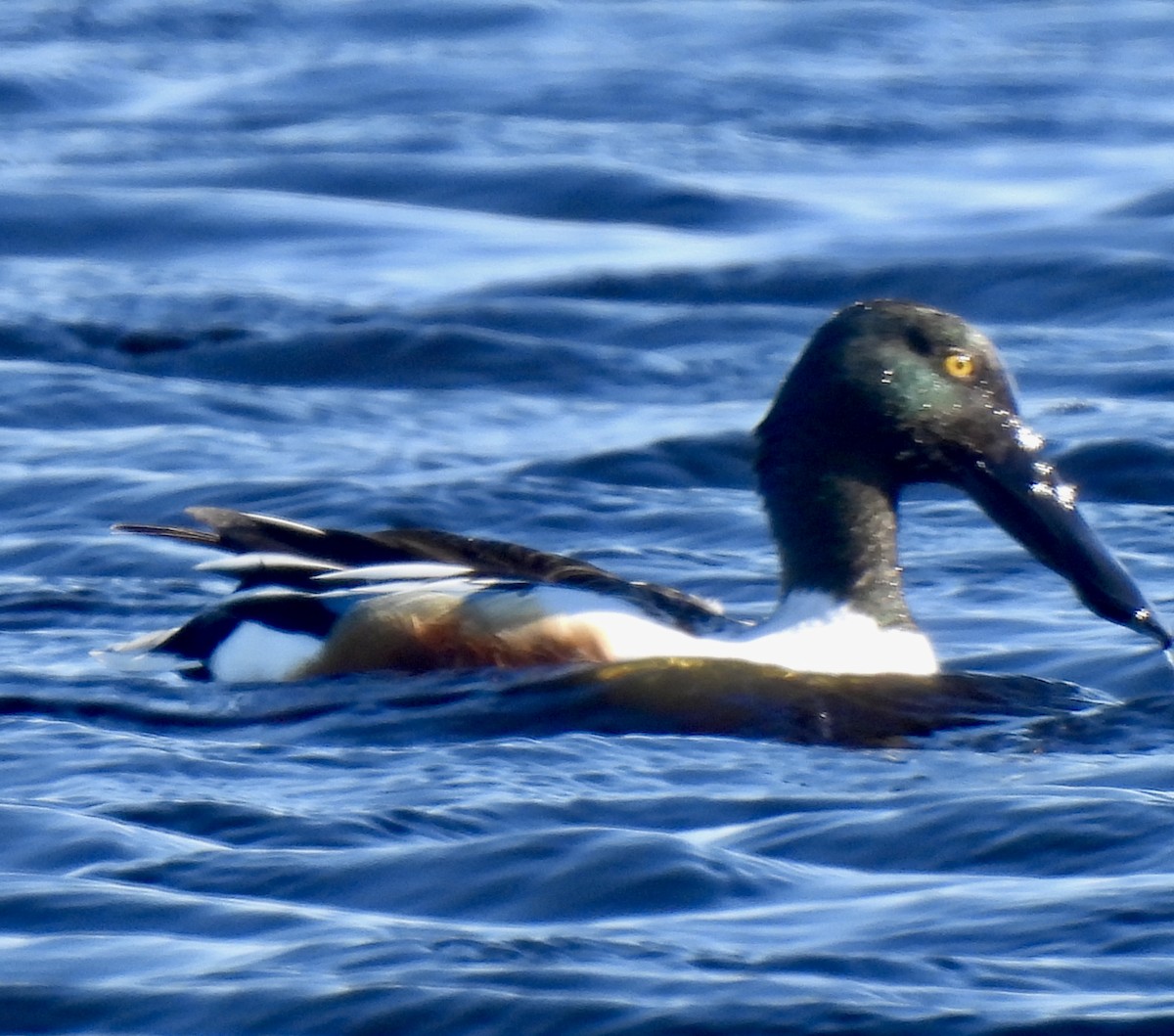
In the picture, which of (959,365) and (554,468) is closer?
(959,365)

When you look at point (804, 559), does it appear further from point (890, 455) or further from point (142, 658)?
point (142, 658)

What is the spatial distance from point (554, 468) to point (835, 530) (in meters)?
2.75

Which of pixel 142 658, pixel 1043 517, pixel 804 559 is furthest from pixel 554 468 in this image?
pixel 1043 517

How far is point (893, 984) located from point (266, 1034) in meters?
1.00

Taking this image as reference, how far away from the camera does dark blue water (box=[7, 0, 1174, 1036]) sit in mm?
4770

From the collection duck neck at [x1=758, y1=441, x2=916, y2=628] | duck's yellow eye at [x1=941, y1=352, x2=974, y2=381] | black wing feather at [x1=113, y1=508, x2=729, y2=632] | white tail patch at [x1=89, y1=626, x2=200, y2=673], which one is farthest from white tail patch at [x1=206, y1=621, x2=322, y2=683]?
duck's yellow eye at [x1=941, y1=352, x2=974, y2=381]

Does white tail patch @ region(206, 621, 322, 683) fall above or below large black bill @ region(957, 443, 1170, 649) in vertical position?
A: below

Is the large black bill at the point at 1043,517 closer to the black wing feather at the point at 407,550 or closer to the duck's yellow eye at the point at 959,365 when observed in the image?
the duck's yellow eye at the point at 959,365

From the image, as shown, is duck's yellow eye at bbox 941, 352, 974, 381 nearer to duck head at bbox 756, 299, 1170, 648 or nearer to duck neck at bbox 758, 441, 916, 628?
duck head at bbox 756, 299, 1170, 648

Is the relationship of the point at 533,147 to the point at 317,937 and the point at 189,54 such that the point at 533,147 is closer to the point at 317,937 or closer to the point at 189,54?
the point at 189,54

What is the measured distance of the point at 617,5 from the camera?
21.2 m

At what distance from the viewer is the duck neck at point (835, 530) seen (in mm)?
7273

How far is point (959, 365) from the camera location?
7.22 meters

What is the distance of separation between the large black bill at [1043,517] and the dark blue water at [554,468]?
29cm
